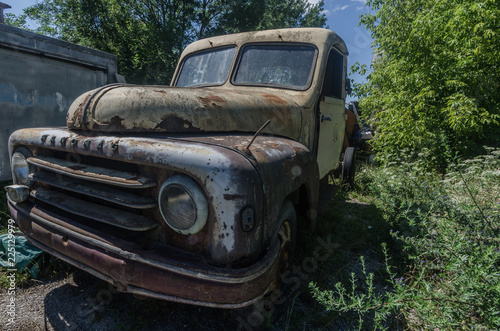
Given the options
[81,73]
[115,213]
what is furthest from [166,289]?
[81,73]

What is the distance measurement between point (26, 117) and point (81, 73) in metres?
1.40

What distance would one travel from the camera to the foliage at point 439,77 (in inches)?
183

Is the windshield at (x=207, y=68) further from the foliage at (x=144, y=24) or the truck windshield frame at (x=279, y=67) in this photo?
the foliage at (x=144, y=24)

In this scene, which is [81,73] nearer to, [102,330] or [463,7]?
[102,330]

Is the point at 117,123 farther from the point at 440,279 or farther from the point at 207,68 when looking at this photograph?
the point at 440,279

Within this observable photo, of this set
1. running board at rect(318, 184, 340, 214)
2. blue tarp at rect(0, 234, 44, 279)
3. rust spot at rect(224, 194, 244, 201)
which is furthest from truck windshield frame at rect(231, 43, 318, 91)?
blue tarp at rect(0, 234, 44, 279)

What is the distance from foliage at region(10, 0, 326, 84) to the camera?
13625mm

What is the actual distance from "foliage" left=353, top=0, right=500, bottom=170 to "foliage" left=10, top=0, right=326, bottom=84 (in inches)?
415

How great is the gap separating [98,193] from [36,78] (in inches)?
178

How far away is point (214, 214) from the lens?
1.27 m

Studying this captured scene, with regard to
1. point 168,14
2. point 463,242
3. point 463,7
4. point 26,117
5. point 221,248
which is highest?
point 168,14

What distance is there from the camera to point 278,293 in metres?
1.87

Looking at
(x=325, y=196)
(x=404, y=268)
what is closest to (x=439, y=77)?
(x=325, y=196)

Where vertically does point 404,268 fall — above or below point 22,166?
below
